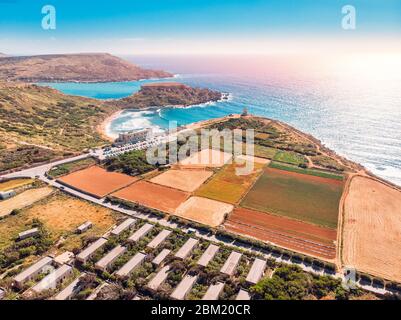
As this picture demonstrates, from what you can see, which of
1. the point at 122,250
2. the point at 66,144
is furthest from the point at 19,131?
the point at 122,250

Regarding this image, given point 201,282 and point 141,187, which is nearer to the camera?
point 201,282

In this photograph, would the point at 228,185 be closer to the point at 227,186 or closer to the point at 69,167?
the point at 227,186

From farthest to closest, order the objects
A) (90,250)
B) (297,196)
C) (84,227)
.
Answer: (297,196) → (84,227) → (90,250)

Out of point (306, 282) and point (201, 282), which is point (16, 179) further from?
point (306, 282)

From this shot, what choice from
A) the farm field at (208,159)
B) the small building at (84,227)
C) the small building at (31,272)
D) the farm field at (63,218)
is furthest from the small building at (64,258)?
the farm field at (208,159)

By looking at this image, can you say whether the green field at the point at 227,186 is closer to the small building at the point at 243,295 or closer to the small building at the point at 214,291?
the small building at the point at 214,291

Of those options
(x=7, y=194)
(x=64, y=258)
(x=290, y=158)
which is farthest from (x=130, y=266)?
(x=290, y=158)
